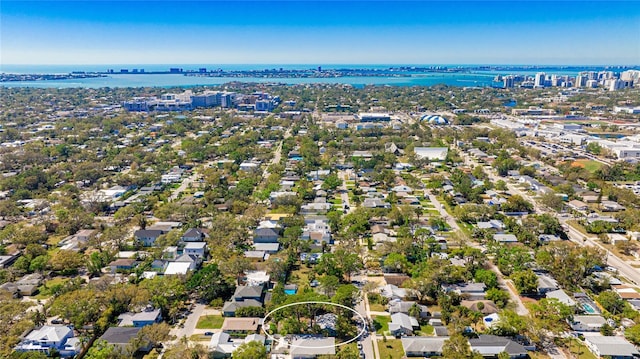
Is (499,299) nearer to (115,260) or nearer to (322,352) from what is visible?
(322,352)

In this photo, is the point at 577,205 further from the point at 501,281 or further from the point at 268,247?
the point at 268,247


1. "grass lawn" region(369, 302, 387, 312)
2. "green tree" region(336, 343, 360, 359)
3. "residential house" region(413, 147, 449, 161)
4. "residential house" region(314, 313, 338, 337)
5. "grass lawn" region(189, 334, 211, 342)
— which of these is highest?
"residential house" region(413, 147, 449, 161)

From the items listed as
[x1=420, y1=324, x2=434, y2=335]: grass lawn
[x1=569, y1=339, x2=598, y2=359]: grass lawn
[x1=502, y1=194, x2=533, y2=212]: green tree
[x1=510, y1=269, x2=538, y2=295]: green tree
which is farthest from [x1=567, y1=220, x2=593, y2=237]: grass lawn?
[x1=420, y1=324, x2=434, y2=335]: grass lawn

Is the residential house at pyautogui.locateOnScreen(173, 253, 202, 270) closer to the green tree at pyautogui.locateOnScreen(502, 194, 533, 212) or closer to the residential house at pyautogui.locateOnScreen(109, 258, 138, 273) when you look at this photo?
the residential house at pyautogui.locateOnScreen(109, 258, 138, 273)

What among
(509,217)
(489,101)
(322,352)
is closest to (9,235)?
(322,352)

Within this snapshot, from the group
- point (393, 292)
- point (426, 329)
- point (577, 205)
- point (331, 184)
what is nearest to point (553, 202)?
point (577, 205)
